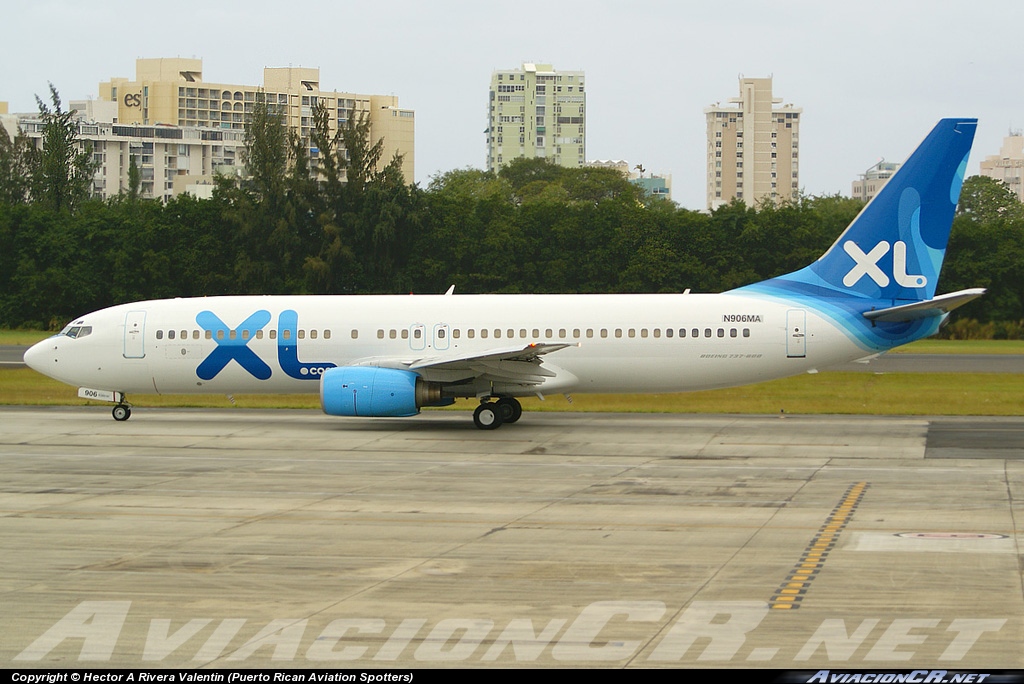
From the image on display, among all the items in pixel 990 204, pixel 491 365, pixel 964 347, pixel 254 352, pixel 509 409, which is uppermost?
pixel 990 204

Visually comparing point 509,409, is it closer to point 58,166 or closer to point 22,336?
point 22,336

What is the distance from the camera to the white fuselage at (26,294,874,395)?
91.6 feet

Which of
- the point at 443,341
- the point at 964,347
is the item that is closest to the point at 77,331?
the point at 443,341

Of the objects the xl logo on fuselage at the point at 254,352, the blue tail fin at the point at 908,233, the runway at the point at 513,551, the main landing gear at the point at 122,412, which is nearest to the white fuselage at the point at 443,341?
the xl logo on fuselage at the point at 254,352

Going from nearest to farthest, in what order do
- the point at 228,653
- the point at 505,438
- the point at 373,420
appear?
the point at 228,653 < the point at 505,438 < the point at 373,420

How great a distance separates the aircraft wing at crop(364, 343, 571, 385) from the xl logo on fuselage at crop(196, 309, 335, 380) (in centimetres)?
223

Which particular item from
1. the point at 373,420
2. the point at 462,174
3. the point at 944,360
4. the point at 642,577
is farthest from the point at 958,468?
the point at 462,174

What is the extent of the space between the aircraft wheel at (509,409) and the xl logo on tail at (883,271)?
8549 millimetres

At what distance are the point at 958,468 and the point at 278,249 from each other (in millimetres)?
50507

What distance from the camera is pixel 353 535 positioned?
15.7 m

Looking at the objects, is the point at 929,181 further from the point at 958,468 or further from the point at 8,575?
the point at 8,575

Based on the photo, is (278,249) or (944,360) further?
(278,249)

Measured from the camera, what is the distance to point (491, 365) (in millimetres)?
27359

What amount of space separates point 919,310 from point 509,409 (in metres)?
9.80
